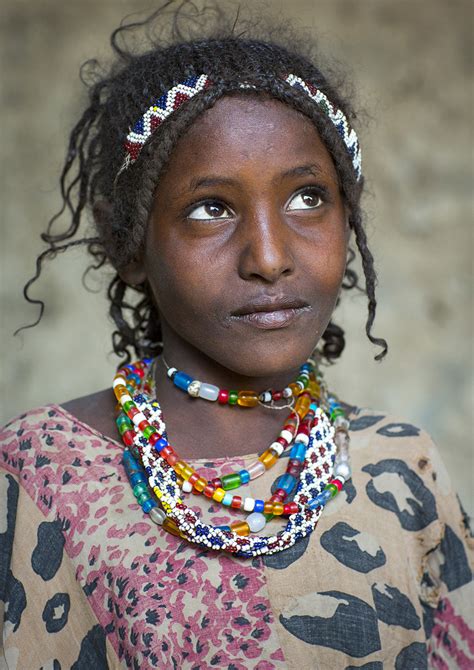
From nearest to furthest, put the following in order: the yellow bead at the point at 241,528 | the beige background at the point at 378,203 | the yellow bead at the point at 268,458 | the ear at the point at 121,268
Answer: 1. the yellow bead at the point at 241,528
2. the yellow bead at the point at 268,458
3. the ear at the point at 121,268
4. the beige background at the point at 378,203

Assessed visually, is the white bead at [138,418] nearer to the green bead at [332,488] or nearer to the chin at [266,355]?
the chin at [266,355]

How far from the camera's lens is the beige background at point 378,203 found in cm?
424

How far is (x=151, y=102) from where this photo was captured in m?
1.90

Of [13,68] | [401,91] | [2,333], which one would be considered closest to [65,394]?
[2,333]

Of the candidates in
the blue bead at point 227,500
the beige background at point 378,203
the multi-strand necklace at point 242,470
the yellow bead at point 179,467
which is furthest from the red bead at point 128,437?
the beige background at point 378,203

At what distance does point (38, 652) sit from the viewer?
183cm

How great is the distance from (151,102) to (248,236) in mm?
355

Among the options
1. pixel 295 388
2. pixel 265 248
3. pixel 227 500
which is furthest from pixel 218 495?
pixel 265 248

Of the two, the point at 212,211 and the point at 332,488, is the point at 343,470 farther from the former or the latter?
the point at 212,211

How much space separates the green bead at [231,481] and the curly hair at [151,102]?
0.46m

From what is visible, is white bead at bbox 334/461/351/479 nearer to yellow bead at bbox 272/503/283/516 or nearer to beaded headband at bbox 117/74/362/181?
yellow bead at bbox 272/503/283/516

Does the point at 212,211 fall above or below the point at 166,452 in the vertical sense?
above

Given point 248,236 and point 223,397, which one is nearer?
point 248,236

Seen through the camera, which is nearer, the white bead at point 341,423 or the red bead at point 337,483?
the red bead at point 337,483
